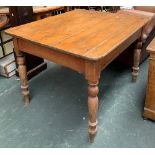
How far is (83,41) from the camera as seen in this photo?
136 cm

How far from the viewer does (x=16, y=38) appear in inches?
59.7

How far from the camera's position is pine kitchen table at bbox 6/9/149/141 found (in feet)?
4.07

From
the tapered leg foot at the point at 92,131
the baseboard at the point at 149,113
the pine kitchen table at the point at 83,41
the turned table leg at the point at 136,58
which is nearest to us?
the pine kitchen table at the point at 83,41

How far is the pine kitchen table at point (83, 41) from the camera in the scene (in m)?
1.24

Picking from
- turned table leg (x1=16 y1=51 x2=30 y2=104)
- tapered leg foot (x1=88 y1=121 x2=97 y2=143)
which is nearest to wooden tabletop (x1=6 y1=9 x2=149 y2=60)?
turned table leg (x1=16 y1=51 x2=30 y2=104)

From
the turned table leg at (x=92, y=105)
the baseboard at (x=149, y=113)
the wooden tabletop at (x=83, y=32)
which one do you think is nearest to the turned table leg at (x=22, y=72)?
the wooden tabletop at (x=83, y=32)

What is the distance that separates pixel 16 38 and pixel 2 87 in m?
0.69

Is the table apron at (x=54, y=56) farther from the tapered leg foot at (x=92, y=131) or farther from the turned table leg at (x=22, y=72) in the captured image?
the tapered leg foot at (x=92, y=131)

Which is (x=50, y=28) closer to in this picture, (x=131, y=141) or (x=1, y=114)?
(x=1, y=114)

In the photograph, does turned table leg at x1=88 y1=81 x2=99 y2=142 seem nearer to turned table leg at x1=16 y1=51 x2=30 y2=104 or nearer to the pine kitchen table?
the pine kitchen table

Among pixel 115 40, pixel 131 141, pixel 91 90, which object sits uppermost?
pixel 115 40

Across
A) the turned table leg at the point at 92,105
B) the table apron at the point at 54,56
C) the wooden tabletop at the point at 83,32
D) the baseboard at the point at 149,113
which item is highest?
the wooden tabletop at the point at 83,32

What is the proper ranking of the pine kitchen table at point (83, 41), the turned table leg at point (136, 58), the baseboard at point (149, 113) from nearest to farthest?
1. the pine kitchen table at point (83, 41)
2. the baseboard at point (149, 113)
3. the turned table leg at point (136, 58)
